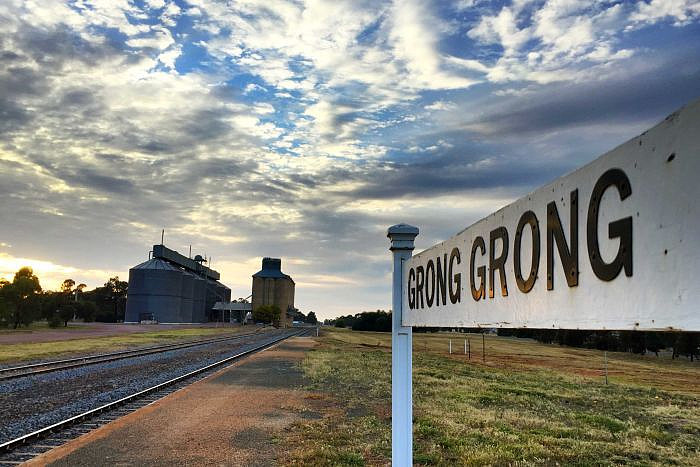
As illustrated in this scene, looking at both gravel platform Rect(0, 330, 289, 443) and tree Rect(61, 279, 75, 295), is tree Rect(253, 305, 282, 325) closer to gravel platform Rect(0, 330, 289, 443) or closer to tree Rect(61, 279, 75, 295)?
tree Rect(61, 279, 75, 295)

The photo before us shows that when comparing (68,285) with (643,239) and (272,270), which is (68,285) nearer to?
(272,270)

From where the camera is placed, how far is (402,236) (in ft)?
12.5

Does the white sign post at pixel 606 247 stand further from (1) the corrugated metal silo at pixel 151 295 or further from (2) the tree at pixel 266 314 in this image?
(1) the corrugated metal silo at pixel 151 295

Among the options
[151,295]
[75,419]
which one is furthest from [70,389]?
[151,295]

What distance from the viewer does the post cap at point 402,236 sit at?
375 centimetres

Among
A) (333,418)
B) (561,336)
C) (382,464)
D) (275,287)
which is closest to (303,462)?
(382,464)

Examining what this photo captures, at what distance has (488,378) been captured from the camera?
23.4m

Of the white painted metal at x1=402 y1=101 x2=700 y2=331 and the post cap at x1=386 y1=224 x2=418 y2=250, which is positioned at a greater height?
the post cap at x1=386 y1=224 x2=418 y2=250

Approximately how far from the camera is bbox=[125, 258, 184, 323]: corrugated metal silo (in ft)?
367

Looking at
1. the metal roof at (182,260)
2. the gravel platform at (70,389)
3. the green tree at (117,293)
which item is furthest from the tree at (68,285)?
the gravel platform at (70,389)

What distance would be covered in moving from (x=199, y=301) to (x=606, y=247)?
140784 millimetres

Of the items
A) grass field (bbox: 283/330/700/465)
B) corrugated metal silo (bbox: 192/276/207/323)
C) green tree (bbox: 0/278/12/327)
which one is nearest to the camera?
grass field (bbox: 283/330/700/465)

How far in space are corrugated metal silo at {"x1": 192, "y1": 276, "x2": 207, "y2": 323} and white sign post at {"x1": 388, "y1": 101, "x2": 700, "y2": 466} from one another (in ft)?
438

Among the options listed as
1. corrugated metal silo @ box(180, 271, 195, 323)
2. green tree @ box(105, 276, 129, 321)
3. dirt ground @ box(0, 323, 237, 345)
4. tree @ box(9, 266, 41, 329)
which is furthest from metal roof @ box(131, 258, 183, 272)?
tree @ box(9, 266, 41, 329)
